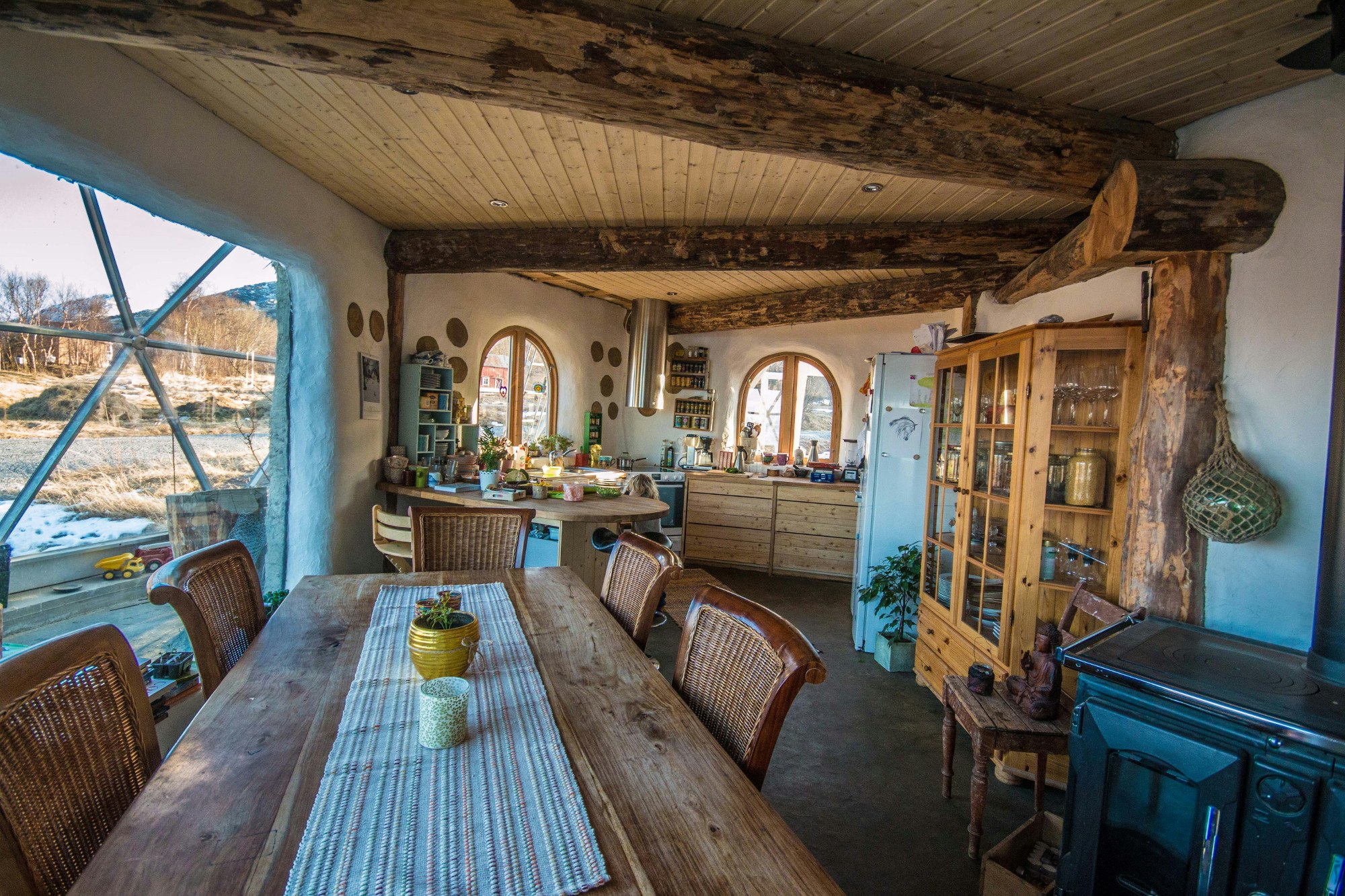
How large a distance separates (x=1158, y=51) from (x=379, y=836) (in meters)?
2.58

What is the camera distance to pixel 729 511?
18.5 ft

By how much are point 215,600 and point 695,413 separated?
5.38m

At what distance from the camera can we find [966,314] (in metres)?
4.45

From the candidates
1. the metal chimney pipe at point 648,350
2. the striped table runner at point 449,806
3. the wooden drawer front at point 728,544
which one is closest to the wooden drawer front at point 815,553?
the wooden drawer front at point 728,544

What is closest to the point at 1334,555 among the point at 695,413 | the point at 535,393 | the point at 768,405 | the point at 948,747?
the point at 948,747

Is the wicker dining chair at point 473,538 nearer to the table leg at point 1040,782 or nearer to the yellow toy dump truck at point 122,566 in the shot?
the yellow toy dump truck at point 122,566

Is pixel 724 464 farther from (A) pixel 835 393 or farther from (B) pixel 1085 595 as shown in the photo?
(B) pixel 1085 595

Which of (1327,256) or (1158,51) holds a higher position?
(1158,51)

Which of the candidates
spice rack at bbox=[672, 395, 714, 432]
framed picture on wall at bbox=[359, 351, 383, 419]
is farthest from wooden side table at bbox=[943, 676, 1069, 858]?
spice rack at bbox=[672, 395, 714, 432]

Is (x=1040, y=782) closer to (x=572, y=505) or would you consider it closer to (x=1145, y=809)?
(x=1145, y=809)

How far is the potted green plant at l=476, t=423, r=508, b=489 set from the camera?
3.97 m

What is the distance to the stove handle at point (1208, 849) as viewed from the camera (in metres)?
1.39

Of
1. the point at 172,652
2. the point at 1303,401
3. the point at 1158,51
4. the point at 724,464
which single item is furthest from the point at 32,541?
the point at 724,464

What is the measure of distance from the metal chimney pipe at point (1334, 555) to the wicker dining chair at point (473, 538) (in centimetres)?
227
